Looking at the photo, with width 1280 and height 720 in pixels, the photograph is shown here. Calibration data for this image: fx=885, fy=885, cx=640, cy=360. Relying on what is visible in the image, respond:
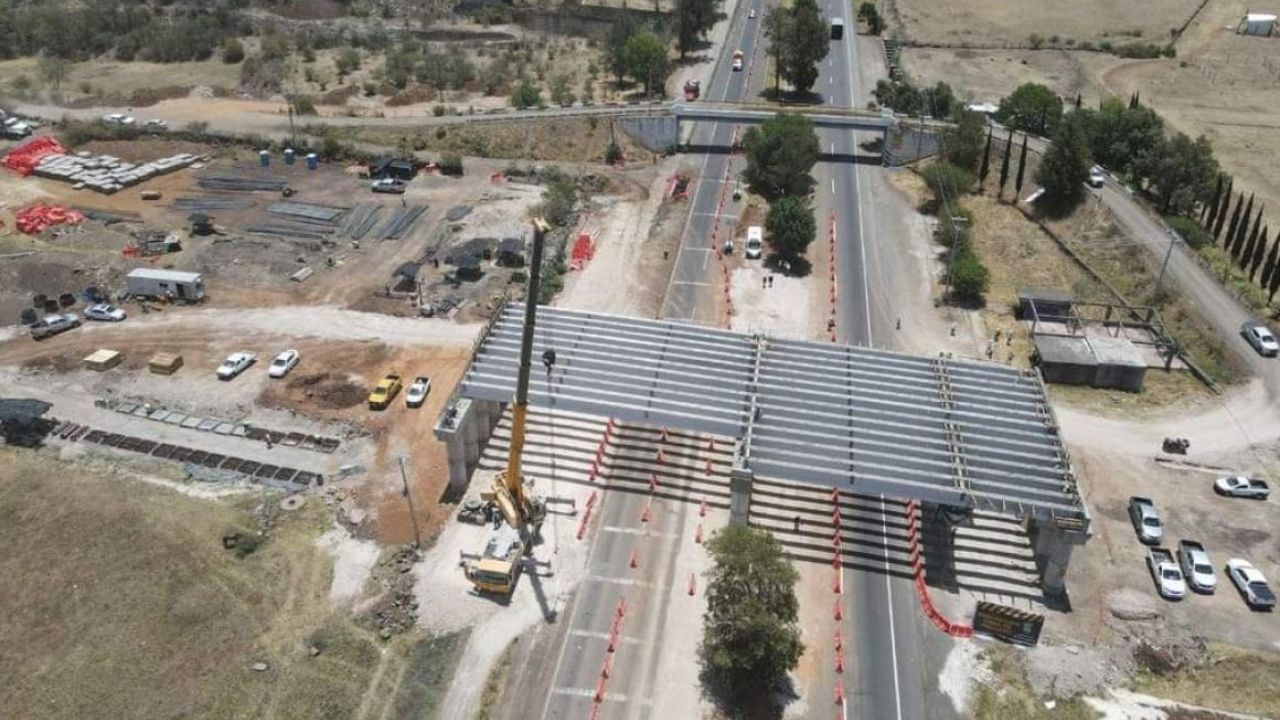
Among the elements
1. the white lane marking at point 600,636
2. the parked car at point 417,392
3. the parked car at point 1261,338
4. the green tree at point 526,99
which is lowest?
the white lane marking at point 600,636

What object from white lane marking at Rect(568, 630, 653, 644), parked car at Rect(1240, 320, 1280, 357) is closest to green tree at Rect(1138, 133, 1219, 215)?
parked car at Rect(1240, 320, 1280, 357)

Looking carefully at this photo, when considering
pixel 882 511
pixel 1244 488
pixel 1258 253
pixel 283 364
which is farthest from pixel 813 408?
pixel 1258 253

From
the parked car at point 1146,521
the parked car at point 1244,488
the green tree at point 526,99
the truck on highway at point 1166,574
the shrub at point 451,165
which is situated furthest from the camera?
the green tree at point 526,99

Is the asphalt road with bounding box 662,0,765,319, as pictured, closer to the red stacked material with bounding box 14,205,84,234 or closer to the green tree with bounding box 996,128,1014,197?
the green tree with bounding box 996,128,1014,197

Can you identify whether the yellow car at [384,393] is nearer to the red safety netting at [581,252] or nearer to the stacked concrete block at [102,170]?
the red safety netting at [581,252]

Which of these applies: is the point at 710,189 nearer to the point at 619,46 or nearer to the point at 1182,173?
the point at 619,46

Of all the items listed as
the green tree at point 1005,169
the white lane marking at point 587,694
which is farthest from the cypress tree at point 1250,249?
the white lane marking at point 587,694
